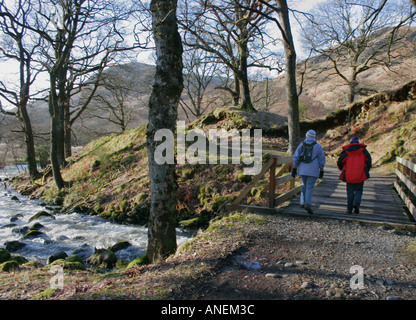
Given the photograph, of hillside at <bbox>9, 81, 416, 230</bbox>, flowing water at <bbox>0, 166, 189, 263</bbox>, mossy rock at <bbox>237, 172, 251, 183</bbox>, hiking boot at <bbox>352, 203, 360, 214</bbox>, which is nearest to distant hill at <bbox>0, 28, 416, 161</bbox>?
hillside at <bbox>9, 81, 416, 230</bbox>

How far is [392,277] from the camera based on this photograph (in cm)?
374

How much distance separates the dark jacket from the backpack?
2.78ft

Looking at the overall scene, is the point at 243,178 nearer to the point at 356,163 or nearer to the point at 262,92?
the point at 356,163

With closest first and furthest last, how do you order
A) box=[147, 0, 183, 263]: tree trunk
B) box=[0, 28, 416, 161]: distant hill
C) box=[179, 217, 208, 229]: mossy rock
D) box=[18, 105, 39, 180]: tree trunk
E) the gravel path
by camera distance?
the gravel path, box=[147, 0, 183, 263]: tree trunk, box=[179, 217, 208, 229]: mossy rock, box=[18, 105, 39, 180]: tree trunk, box=[0, 28, 416, 161]: distant hill

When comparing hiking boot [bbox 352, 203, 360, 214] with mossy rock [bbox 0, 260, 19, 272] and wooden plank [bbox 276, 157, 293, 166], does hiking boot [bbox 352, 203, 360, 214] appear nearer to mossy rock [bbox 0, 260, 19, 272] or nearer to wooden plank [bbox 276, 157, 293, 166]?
wooden plank [bbox 276, 157, 293, 166]

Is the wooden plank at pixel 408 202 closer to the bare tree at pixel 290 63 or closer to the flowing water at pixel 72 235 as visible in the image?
the bare tree at pixel 290 63

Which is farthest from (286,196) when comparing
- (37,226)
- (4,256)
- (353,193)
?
(37,226)

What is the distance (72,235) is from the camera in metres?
9.81

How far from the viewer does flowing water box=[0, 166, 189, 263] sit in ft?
27.1

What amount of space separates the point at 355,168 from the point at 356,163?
0.11 metres

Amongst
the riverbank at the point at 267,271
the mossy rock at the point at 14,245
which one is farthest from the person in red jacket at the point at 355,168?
the mossy rock at the point at 14,245

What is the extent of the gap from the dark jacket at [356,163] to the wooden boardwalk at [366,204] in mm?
862

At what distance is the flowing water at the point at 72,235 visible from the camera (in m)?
8.26
